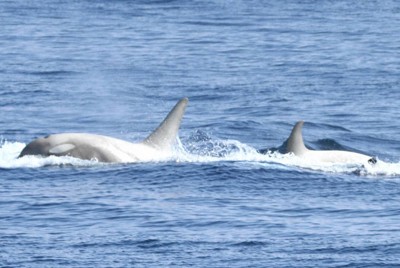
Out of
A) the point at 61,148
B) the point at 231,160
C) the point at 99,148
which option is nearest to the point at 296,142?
the point at 231,160

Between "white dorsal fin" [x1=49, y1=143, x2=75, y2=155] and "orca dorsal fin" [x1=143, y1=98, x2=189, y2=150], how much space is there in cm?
189

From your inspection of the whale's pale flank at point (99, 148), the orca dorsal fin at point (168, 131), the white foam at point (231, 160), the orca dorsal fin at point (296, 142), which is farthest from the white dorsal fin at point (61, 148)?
the orca dorsal fin at point (296, 142)

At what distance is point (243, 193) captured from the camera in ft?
80.8

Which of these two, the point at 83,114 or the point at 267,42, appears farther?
the point at 267,42

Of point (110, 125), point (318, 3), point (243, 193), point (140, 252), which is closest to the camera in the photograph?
point (140, 252)

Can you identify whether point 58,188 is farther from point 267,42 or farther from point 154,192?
point 267,42

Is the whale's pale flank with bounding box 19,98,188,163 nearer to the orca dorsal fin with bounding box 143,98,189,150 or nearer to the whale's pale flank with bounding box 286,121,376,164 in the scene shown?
the orca dorsal fin with bounding box 143,98,189,150

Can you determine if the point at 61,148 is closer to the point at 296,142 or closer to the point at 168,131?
the point at 168,131

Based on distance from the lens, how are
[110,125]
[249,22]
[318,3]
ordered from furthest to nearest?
[318,3]
[249,22]
[110,125]

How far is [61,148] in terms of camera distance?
2748 cm

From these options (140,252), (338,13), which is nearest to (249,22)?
(338,13)

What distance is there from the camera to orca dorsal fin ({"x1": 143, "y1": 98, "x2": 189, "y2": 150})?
28828 mm

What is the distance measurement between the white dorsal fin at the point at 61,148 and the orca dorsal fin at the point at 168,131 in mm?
1886

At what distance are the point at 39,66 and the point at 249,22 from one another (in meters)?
16.5
